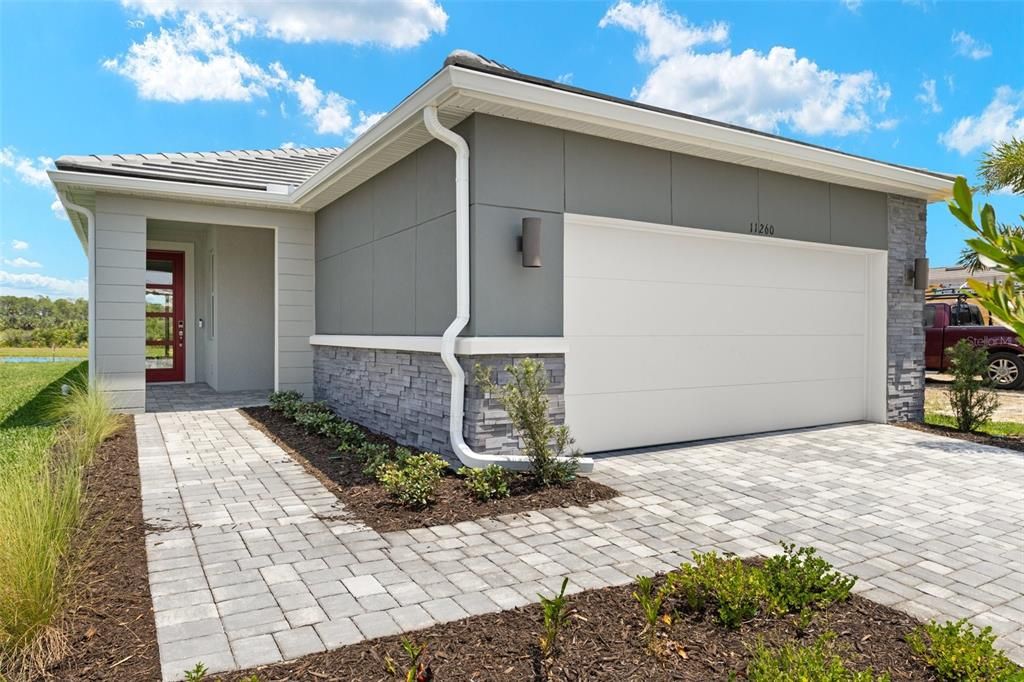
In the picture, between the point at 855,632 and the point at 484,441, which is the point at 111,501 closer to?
the point at 484,441

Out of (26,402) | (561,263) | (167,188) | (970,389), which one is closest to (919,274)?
(970,389)

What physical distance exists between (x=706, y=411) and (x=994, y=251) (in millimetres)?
6012

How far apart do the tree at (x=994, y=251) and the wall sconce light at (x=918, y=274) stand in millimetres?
8525

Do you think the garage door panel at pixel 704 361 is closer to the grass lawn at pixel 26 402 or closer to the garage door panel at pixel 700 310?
the garage door panel at pixel 700 310

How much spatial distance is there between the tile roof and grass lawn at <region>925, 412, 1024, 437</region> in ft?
31.5

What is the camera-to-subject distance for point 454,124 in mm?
5414

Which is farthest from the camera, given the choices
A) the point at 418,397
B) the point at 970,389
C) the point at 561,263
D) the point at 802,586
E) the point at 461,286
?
the point at 970,389

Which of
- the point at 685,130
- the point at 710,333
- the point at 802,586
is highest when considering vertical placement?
the point at 685,130

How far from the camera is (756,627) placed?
2689mm

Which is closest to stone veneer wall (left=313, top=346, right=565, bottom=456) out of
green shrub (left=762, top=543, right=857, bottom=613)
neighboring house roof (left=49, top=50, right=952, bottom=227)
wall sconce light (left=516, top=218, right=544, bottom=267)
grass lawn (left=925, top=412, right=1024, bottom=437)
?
wall sconce light (left=516, top=218, right=544, bottom=267)

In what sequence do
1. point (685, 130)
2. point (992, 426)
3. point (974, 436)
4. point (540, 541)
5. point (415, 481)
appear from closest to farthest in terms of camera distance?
point (540, 541), point (415, 481), point (685, 130), point (974, 436), point (992, 426)

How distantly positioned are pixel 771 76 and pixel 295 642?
12433mm

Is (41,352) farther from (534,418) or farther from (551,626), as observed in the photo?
(551,626)

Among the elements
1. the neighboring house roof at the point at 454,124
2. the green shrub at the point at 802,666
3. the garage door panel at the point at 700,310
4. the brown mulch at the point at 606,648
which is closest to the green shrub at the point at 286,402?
the neighboring house roof at the point at 454,124
